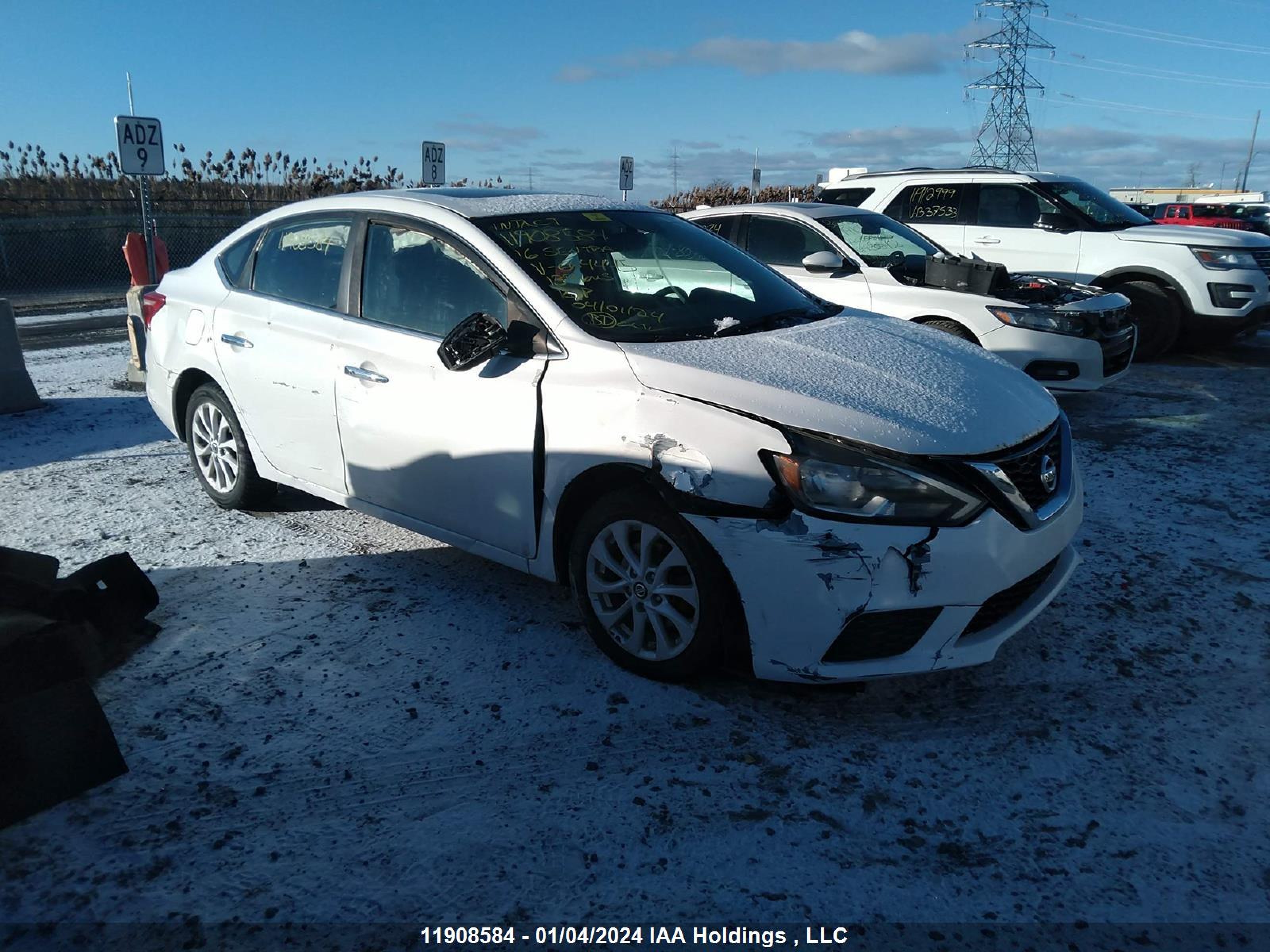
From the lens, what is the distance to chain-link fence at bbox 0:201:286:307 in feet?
65.1

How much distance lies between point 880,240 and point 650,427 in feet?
17.6

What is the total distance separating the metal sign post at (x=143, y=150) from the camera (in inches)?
456

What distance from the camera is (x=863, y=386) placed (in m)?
3.18

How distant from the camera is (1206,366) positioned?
374 inches

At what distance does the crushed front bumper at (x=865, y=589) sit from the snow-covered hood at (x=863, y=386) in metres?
0.30

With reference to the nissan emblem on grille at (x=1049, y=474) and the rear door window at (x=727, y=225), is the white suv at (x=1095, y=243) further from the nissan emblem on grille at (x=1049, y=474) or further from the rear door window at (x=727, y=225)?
the nissan emblem on grille at (x=1049, y=474)

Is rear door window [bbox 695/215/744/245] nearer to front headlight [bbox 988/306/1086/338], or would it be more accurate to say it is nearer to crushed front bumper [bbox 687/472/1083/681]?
front headlight [bbox 988/306/1086/338]

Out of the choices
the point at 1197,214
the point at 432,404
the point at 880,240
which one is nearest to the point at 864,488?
the point at 432,404

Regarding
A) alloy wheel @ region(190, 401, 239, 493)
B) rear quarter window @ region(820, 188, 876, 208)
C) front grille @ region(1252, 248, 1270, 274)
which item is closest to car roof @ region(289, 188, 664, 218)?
alloy wheel @ region(190, 401, 239, 493)

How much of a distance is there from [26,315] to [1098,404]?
15.6 meters

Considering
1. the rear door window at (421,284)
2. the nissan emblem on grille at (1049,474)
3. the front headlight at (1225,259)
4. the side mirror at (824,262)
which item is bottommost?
the nissan emblem on grille at (1049,474)

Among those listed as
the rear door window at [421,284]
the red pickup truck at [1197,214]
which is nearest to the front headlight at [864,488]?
the rear door window at [421,284]

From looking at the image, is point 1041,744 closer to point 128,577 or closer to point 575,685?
point 575,685

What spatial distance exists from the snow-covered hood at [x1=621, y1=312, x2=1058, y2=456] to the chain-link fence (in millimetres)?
18461
